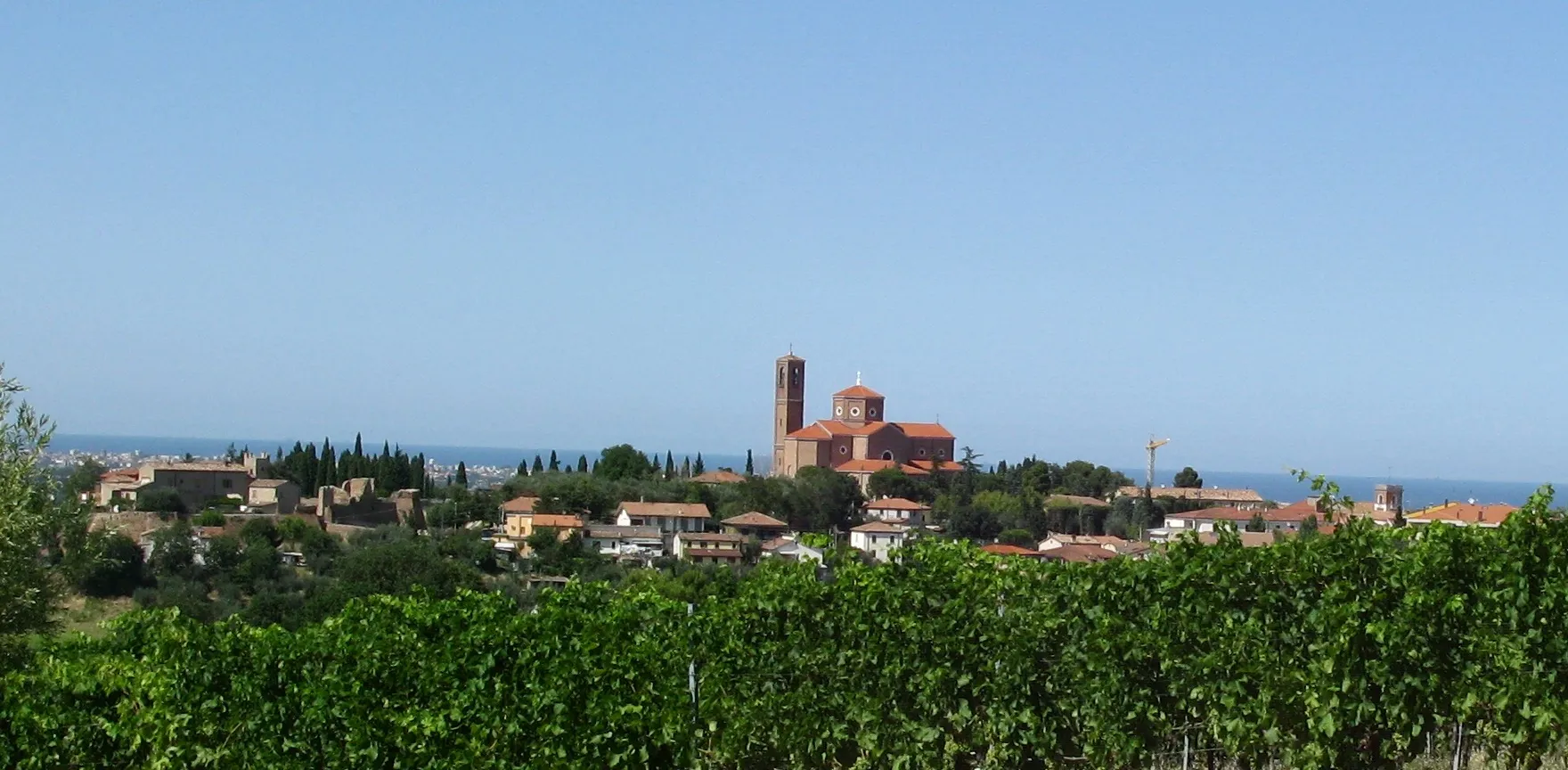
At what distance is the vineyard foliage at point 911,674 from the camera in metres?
6.78

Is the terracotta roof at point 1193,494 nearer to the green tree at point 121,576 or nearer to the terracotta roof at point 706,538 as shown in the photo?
the terracotta roof at point 706,538

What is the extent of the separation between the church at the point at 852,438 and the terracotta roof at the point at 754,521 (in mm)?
18920

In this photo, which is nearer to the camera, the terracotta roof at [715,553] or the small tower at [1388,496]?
the terracotta roof at [715,553]

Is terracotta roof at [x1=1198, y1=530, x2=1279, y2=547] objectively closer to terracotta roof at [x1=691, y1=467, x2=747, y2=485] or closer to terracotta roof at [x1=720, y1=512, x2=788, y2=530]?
terracotta roof at [x1=720, y1=512, x2=788, y2=530]

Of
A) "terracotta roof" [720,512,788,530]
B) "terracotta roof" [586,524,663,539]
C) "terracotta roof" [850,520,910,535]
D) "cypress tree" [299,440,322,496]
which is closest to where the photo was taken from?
"terracotta roof" [586,524,663,539]

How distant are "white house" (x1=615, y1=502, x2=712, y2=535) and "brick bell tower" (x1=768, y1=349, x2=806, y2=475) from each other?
33334 millimetres

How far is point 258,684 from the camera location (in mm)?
7359

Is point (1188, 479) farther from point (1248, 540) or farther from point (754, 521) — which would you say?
point (1248, 540)

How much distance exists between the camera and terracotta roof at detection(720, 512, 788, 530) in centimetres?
6931

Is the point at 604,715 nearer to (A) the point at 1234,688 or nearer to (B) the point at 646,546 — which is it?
(A) the point at 1234,688

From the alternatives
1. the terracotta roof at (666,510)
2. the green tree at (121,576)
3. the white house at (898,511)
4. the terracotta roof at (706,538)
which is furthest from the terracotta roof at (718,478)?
the green tree at (121,576)

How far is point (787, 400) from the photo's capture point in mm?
104375

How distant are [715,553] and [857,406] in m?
39.2

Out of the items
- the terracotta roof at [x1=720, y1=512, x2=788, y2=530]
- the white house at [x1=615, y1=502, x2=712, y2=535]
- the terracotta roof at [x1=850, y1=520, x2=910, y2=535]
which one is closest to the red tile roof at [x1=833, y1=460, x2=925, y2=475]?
the terracotta roof at [x1=720, y1=512, x2=788, y2=530]
